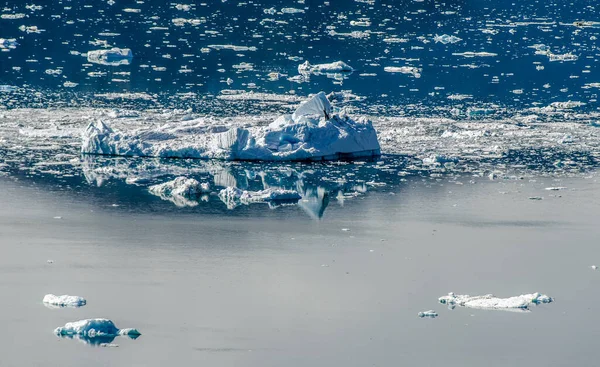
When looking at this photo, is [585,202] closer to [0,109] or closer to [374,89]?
[374,89]

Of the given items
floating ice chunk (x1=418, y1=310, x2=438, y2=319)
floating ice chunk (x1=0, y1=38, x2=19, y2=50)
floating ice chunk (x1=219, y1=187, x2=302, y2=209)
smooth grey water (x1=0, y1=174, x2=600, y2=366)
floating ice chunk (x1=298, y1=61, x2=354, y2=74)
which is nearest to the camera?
smooth grey water (x1=0, y1=174, x2=600, y2=366)

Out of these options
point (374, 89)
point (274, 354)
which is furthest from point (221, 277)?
point (374, 89)

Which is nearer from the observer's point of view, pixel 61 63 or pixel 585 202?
pixel 585 202

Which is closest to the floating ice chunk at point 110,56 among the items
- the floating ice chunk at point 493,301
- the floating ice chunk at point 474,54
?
the floating ice chunk at point 474,54

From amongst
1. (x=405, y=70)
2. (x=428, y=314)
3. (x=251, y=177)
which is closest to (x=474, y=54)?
(x=405, y=70)

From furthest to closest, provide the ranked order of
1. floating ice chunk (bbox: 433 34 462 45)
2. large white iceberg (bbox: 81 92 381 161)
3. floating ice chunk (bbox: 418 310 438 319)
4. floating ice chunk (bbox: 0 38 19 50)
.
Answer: floating ice chunk (bbox: 433 34 462 45), floating ice chunk (bbox: 0 38 19 50), large white iceberg (bbox: 81 92 381 161), floating ice chunk (bbox: 418 310 438 319)

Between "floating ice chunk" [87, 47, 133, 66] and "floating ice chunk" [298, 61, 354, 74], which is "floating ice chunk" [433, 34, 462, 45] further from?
"floating ice chunk" [87, 47, 133, 66]

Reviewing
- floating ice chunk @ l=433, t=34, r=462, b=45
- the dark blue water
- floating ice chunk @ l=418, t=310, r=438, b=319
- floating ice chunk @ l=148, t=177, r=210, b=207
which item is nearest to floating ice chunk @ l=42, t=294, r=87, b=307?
floating ice chunk @ l=418, t=310, r=438, b=319
